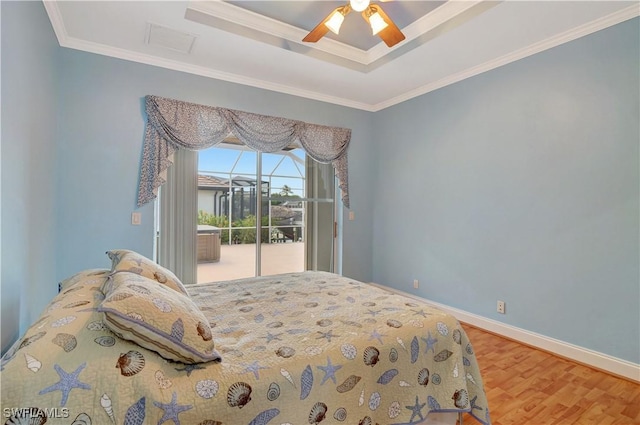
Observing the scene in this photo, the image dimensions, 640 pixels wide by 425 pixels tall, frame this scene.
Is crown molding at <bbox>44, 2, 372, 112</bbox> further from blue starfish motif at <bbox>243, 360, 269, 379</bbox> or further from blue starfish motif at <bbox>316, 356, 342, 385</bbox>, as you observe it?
blue starfish motif at <bbox>316, 356, 342, 385</bbox>

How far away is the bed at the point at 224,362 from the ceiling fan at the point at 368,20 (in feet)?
6.36

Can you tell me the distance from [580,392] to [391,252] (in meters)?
2.41

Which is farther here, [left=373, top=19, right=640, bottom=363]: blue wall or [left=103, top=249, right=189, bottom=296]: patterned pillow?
[left=373, top=19, right=640, bottom=363]: blue wall

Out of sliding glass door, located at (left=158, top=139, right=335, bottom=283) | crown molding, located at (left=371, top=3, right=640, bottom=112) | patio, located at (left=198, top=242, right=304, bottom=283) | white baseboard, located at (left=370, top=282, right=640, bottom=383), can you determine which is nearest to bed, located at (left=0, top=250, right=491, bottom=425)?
white baseboard, located at (left=370, top=282, right=640, bottom=383)

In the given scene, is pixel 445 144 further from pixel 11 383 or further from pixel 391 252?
pixel 11 383

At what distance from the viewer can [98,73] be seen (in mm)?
2898

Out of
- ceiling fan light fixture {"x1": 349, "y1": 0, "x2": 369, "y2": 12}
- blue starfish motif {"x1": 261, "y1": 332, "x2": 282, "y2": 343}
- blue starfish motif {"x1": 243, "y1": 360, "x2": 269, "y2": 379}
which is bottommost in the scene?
blue starfish motif {"x1": 243, "y1": 360, "x2": 269, "y2": 379}

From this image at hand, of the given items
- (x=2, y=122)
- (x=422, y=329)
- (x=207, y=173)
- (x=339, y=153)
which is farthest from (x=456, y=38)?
(x=2, y=122)

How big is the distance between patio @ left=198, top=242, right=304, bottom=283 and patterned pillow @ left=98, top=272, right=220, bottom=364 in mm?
2572

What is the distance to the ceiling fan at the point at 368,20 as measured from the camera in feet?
6.97

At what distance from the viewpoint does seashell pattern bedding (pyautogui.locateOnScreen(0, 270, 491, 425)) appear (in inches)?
36.5

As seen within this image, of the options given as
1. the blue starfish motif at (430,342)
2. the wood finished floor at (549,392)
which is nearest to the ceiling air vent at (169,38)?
the blue starfish motif at (430,342)

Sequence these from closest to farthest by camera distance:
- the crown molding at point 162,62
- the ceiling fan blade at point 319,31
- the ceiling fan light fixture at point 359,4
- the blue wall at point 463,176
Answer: the blue wall at point 463,176
the ceiling fan light fixture at point 359,4
the ceiling fan blade at point 319,31
the crown molding at point 162,62
